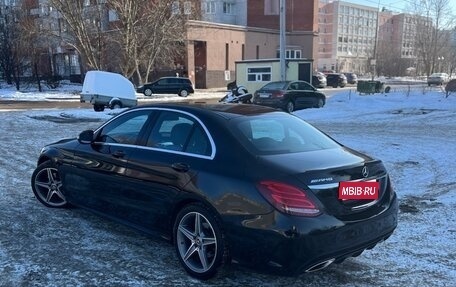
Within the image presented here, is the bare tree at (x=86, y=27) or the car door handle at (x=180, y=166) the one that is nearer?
the car door handle at (x=180, y=166)

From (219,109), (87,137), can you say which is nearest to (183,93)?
(87,137)

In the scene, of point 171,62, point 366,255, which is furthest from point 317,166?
point 171,62

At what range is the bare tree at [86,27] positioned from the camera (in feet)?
109

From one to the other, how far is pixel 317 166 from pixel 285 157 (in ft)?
0.98

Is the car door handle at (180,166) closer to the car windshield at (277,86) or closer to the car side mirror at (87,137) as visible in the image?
the car side mirror at (87,137)

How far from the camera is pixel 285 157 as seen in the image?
3844mm

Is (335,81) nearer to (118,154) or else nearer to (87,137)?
(87,137)

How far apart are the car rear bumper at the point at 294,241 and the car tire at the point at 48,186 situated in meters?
3.13

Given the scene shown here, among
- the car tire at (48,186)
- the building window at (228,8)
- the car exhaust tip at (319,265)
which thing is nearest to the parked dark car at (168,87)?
the building window at (228,8)

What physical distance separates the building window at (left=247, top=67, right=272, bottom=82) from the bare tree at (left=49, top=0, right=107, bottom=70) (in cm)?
1215

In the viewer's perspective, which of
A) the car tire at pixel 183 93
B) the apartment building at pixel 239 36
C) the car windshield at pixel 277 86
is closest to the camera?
the car windshield at pixel 277 86

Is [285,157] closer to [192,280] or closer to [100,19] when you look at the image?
[192,280]

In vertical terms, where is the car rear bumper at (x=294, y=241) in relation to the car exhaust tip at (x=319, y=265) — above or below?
above

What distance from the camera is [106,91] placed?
22.1 m
